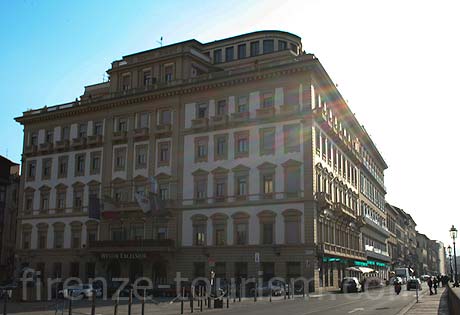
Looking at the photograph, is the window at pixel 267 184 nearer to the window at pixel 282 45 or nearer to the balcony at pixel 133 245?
the balcony at pixel 133 245

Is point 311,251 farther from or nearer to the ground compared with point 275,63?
nearer to the ground

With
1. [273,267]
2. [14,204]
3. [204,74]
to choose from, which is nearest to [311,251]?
[273,267]

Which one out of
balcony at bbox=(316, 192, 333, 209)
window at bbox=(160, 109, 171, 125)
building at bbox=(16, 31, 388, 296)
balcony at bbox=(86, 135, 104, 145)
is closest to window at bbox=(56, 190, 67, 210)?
building at bbox=(16, 31, 388, 296)

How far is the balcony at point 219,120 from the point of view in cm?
5653

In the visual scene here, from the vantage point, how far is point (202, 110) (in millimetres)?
58688

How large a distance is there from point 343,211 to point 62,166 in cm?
3280

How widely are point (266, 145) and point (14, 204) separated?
42794 mm

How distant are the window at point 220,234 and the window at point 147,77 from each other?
1858cm

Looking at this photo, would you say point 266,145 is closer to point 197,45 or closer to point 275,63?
point 275,63

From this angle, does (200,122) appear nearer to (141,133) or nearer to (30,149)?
(141,133)

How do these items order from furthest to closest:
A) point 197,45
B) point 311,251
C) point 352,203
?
point 352,203 < point 197,45 < point 311,251

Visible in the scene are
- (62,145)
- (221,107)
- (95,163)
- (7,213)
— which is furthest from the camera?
(7,213)

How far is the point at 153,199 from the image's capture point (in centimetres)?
5559

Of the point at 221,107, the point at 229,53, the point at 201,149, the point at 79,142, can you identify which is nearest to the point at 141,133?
the point at 201,149
